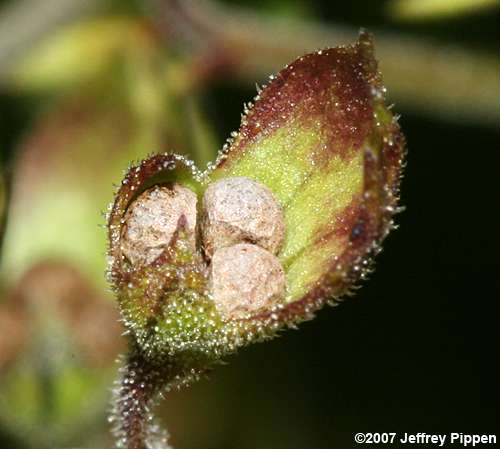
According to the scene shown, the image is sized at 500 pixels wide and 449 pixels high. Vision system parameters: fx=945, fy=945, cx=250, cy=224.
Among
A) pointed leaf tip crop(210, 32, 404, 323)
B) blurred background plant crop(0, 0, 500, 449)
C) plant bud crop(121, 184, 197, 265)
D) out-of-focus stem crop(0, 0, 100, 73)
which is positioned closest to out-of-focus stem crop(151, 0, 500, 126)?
blurred background plant crop(0, 0, 500, 449)

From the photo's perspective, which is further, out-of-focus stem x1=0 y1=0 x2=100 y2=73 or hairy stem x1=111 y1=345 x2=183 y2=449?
Result: out-of-focus stem x1=0 y1=0 x2=100 y2=73

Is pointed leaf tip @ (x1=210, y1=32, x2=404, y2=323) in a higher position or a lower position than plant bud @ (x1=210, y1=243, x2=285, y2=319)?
higher

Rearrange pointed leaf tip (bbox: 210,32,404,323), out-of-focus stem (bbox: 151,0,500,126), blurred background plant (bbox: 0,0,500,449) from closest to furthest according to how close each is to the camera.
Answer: pointed leaf tip (bbox: 210,32,404,323) → blurred background plant (bbox: 0,0,500,449) → out-of-focus stem (bbox: 151,0,500,126)

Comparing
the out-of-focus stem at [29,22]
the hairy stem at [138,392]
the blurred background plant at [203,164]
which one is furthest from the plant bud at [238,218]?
the out-of-focus stem at [29,22]

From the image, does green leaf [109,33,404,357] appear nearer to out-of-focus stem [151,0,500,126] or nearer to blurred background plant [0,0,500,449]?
blurred background plant [0,0,500,449]

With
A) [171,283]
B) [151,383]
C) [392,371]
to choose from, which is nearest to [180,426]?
[392,371]

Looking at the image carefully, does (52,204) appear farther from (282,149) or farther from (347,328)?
(282,149)

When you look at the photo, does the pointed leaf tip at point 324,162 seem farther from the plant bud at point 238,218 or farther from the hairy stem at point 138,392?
the hairy stem at point 138,392

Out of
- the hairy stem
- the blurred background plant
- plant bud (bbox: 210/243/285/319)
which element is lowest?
the hairy stem
